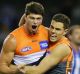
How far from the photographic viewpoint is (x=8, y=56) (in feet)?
16.7

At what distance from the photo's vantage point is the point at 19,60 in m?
5.18

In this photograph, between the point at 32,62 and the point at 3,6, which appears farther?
the point at 3,6

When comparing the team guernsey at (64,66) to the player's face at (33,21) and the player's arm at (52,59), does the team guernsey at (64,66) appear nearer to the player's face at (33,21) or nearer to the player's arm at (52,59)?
the player's arm at (52,59)

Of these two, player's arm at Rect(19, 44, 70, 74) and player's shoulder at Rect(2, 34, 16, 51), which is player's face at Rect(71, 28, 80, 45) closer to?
player's arm at Rect(19, 44, 70, 74)

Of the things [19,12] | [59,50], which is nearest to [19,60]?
[59,50]

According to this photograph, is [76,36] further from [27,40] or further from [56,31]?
[27,40]

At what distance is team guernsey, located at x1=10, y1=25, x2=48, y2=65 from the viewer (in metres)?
5.10

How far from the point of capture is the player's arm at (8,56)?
16.5 ft

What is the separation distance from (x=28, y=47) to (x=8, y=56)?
0.29 meters

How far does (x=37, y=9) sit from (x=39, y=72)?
0.93 meters

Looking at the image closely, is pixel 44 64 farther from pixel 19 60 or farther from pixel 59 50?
pixel 19 60

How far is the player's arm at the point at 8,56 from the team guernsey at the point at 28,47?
0.23 feet

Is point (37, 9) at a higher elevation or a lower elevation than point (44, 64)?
higher

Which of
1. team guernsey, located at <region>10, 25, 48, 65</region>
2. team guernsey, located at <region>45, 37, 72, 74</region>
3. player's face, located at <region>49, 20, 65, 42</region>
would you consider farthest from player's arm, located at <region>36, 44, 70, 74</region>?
team guernsey, located at <region>10, 25, 48, 65</region>
